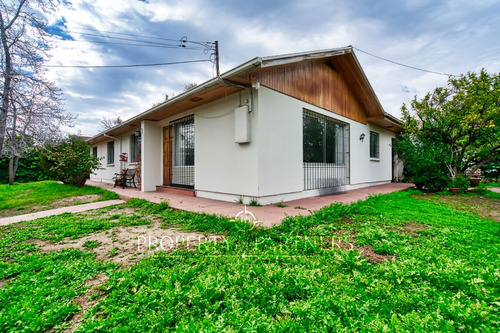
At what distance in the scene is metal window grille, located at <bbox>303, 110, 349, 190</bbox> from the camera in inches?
253

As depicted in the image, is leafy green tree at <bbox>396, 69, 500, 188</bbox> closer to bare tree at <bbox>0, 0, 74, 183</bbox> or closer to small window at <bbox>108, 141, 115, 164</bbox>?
bare tree at <bbox>0, 0, 74, 183</bbox>

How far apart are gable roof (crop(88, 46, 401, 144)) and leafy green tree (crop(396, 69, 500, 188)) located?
1.54 m

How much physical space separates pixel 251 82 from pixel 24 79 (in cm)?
692

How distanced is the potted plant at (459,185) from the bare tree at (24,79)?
503 inches

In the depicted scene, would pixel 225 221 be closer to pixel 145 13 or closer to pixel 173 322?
pixel 173 322

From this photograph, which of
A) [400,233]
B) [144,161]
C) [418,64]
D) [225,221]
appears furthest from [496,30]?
[144,161]

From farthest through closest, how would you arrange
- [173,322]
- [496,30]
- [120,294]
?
[496,30]
[120,294]
[173,322]

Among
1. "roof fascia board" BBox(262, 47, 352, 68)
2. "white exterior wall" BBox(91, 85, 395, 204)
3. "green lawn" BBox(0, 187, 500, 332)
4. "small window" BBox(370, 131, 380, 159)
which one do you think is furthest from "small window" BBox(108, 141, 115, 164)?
"small window" BBox(370, 131, 380, 159)

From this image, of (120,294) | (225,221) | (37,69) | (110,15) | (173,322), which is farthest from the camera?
(110,15)

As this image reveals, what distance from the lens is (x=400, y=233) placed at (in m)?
3.10

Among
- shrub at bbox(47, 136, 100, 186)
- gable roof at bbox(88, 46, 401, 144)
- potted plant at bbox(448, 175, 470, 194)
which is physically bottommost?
potted plant at bbox(448, 175, 470, 194)

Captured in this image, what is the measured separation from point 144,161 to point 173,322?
725cm

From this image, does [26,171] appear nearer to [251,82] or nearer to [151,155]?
[151,155]

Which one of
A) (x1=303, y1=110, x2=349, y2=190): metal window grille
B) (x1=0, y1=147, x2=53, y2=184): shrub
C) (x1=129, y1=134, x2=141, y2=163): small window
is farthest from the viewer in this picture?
(x1=0, y1=147, x2=53, y2=184): shrub
